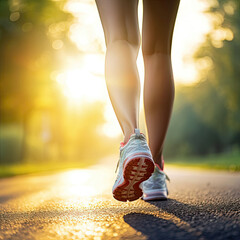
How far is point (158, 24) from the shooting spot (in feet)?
7.49

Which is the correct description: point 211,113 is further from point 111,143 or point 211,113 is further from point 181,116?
point 111,143

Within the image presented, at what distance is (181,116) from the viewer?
119 ft

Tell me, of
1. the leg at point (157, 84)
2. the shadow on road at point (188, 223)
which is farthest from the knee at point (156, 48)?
the shadow on road at point (188, 223)

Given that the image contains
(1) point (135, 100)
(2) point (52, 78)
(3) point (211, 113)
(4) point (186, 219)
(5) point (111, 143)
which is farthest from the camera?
(5) point (111, 143)

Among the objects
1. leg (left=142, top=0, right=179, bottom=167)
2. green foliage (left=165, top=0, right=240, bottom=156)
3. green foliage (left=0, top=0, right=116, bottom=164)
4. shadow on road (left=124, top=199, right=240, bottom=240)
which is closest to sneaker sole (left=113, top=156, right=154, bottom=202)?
shadow on road (left=124, top=199, right=240, bottom=240)

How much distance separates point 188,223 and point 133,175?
1.29 feet

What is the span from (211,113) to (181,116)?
36.8ft

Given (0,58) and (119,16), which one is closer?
(119,16)

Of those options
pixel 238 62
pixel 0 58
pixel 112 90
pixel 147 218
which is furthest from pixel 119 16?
pixel 238 62

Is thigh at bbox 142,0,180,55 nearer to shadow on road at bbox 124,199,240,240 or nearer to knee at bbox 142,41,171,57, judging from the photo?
knee at bbox 142,41,171,57

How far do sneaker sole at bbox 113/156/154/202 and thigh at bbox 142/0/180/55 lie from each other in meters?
0.95

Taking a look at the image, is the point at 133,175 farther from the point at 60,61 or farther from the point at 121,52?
the point at 60,61

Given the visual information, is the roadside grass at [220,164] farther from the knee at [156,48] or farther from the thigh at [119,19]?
the thigh at [119,19]

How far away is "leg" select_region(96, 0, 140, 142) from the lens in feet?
6.65
